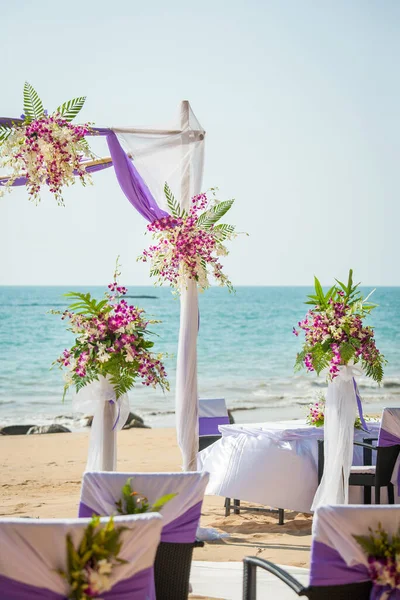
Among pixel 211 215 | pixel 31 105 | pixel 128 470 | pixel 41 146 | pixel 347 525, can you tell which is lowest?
pixel 128 470

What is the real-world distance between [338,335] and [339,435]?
2.41 feet

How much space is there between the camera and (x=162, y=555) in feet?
13.8

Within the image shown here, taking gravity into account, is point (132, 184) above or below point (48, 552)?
above

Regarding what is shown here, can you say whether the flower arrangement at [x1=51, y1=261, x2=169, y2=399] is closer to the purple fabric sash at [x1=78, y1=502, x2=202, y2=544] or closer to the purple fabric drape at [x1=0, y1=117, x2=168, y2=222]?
the purple fabric drape at [x1=0, y1=117, x2=168, y2=222]

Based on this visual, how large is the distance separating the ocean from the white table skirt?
9.74m

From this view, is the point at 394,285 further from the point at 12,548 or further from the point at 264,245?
the point at 12,548

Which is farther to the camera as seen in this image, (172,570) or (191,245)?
(191,245)

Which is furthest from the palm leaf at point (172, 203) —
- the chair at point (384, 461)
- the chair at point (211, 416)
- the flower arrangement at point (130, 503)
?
the flower arrangement at point (130, 503)

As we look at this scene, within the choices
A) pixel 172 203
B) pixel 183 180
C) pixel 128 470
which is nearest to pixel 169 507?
pixel 172 203

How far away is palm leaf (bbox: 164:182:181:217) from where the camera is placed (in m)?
6.83

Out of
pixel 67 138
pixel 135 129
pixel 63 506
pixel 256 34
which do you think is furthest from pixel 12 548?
pixel 256 34

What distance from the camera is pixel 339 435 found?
669cm

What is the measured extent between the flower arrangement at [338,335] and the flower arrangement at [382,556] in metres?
2.99

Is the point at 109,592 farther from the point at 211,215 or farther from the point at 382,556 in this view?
the point at 211,215
